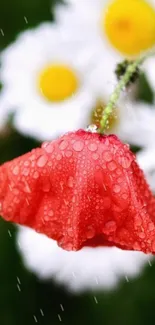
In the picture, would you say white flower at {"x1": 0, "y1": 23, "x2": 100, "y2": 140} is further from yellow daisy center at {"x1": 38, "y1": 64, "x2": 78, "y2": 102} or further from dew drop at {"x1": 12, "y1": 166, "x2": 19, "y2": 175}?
dew drop at {"x1": 12, "y1": 166, "x2": 19, "y2": 175}

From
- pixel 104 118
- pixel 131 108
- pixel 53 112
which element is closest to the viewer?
pixel 104 118

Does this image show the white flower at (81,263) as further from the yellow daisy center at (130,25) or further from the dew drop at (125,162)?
the dew drop at (125,162)

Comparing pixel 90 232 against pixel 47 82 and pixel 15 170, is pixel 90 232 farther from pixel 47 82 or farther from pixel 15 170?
pixel 47 82

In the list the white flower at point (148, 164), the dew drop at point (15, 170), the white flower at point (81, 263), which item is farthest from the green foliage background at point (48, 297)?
the dew drop at point (15, 170)

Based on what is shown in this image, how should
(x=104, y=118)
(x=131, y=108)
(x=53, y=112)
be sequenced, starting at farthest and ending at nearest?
(x=53, y=112)
(x=131, y=108)
(x=104, y=118)

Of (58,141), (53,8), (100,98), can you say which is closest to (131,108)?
(100,98)

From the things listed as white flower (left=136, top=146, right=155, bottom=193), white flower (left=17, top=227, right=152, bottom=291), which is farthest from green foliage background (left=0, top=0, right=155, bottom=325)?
white flower (left=136, top=146, right=155, bottom=193)

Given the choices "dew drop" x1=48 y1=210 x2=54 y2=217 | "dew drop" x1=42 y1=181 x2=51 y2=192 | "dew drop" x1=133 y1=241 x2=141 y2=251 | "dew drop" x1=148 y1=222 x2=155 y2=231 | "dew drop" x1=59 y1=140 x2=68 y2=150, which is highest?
"dew drop" x1=59 y1=140 x2=68 y2=150

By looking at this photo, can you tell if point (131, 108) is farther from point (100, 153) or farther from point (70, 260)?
point (100, 153)
